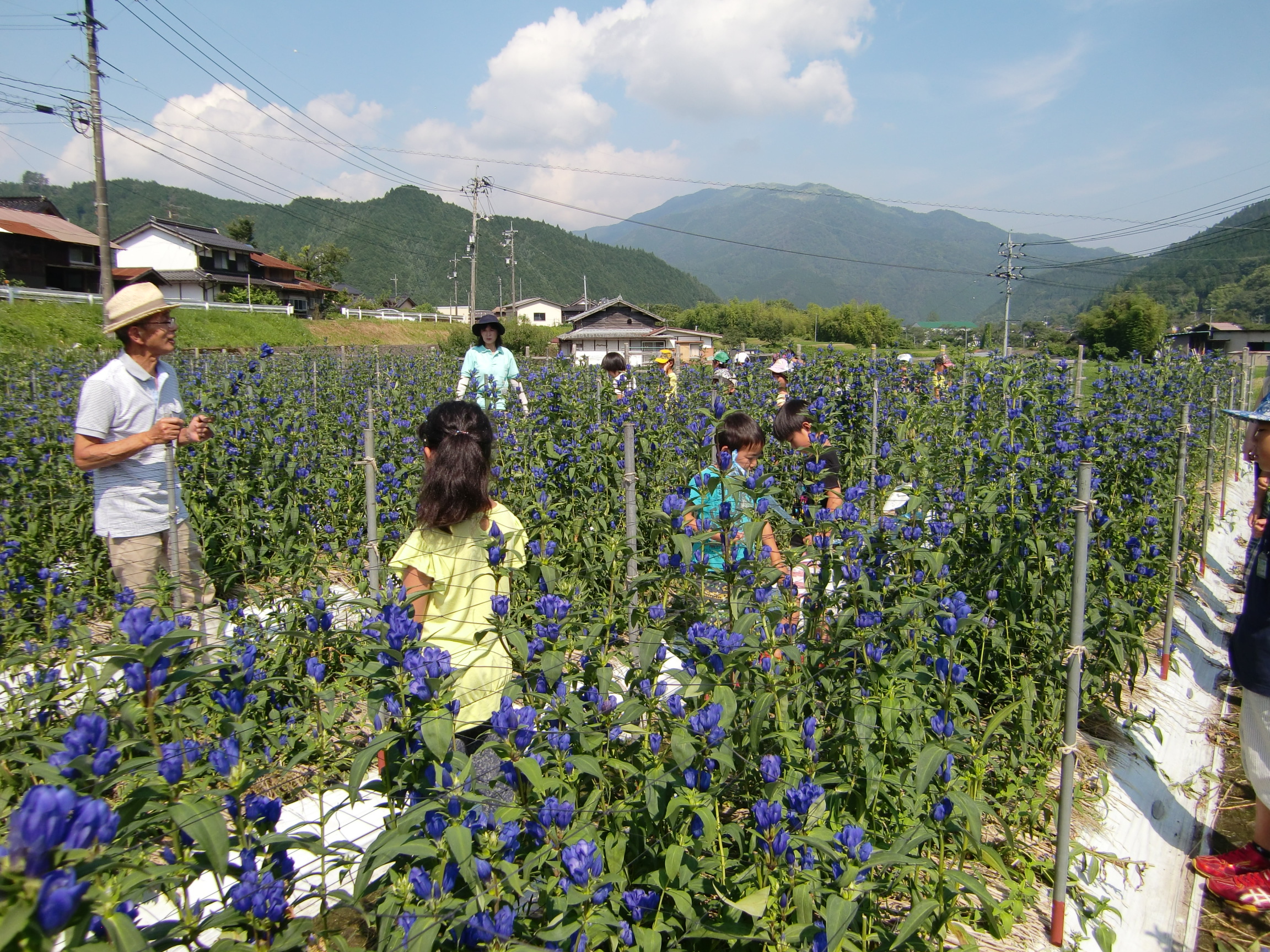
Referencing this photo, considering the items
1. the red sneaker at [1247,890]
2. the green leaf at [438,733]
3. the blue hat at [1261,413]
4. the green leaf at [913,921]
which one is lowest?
the red sneaker at [1247,890]

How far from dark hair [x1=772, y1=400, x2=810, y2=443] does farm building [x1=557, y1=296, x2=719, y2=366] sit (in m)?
41.5

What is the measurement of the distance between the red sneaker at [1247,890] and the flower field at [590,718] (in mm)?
546

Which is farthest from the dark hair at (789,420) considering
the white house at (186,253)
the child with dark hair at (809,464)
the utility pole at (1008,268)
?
the white house at (186,253)

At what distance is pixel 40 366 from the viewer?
9.30 metres

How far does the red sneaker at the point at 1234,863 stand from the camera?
8.94ft

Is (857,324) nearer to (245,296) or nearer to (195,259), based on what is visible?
(245,296)

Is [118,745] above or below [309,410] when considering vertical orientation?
below

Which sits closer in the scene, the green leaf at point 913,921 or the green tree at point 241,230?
the green leaf at point 913,921

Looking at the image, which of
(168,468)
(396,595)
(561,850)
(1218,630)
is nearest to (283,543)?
(168,468)

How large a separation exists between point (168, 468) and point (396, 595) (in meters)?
1.51

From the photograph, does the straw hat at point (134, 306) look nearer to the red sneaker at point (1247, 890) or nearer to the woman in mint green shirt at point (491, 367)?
the woman in mint green shirt at point (491, 367)

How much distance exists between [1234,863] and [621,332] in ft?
159

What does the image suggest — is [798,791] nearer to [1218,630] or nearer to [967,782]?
[967,782]

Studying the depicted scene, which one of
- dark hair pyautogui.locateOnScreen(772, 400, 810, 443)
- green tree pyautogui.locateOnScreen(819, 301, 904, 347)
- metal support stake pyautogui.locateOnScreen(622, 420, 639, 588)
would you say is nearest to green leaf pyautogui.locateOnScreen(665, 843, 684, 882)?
metal support stake pyautogui.locateOnScreen(622, 420, 639, 588)
